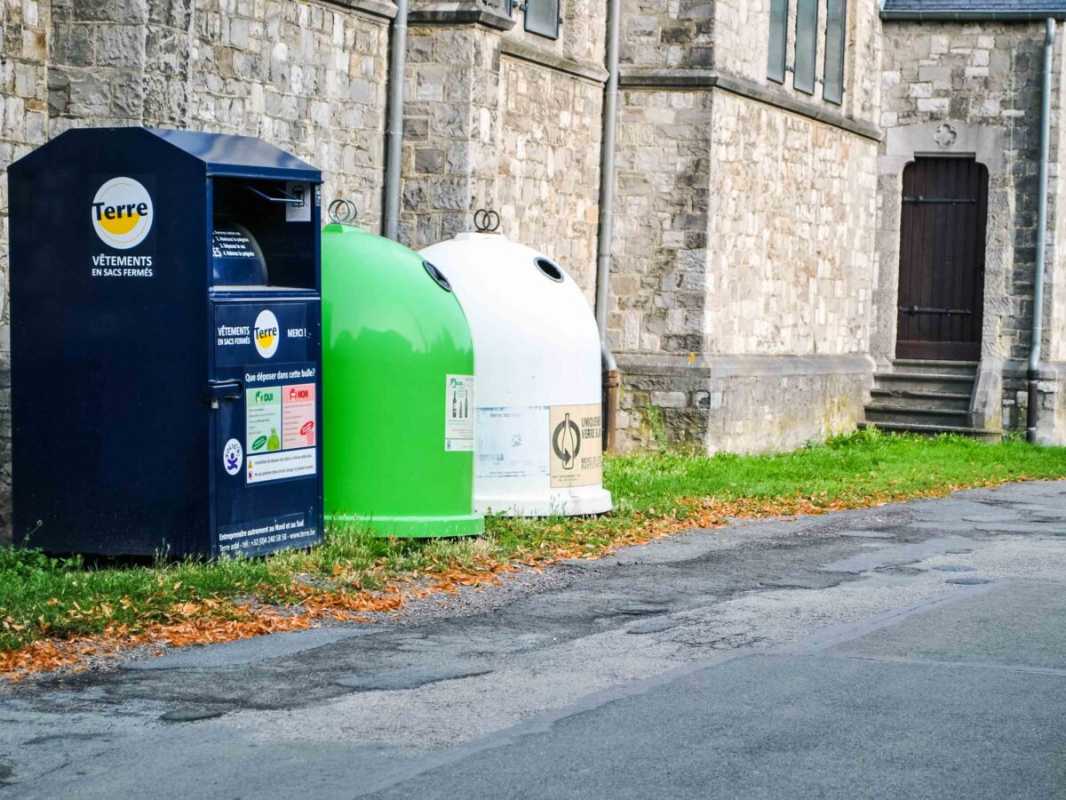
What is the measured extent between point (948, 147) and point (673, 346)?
25.1 ft

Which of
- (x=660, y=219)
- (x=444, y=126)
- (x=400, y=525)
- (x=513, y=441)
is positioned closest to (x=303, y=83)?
(x=444, y=126)

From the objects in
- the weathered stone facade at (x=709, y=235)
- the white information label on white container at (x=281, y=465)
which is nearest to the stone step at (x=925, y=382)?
the weathered stone facade at (x=709, y=235)

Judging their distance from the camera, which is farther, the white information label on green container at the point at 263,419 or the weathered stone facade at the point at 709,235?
the weathered stone facade at the point at 709,235

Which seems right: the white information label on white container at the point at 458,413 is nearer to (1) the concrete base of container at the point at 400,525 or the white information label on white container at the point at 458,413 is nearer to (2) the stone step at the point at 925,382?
(1) the concrete base of container at the point at 400,525

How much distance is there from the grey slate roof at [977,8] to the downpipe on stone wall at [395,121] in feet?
39.8

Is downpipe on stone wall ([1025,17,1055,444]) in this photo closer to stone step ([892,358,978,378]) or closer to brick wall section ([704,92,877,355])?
stone step ([892,358,978,378])

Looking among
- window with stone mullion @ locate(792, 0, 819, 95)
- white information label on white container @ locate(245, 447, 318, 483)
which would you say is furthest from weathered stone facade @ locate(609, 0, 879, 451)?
white information label on white container @ locate(245, 447, 318, 483)

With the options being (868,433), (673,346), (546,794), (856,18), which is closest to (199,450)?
(546,794)

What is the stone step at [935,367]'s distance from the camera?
25594 mm

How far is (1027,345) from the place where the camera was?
83.3 feet

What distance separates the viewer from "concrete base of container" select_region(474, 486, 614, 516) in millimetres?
12742

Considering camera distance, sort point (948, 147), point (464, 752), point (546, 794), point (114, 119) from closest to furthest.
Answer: point (546, 794)
point (464, 752)
point (114, 119)
point (948, 147)

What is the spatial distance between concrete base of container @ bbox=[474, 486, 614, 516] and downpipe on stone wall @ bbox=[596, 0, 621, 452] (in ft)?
21.6

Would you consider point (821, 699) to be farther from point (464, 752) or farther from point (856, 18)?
point (856, 18)
